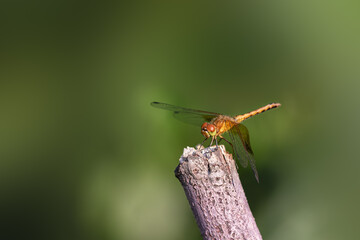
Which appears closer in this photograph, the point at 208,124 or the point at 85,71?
the point at 208,124

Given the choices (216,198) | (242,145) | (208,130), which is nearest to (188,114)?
(208,130)

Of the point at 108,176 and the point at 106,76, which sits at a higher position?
the point at 106,76

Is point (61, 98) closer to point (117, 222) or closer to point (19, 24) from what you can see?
point (19, 24)

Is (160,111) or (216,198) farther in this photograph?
(160,111)

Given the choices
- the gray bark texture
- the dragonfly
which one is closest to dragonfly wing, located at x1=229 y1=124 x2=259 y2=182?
the dragonfly

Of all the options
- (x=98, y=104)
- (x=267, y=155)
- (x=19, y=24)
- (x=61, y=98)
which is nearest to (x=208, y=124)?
(x=267, y=155)

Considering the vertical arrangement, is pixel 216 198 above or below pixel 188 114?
below

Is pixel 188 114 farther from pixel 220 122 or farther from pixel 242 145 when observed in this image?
pixel 242 145
